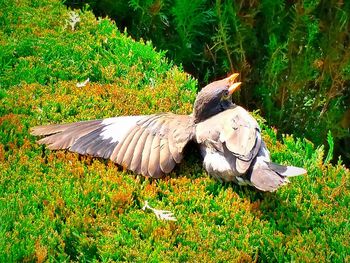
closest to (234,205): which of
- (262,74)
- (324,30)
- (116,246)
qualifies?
(116,246)

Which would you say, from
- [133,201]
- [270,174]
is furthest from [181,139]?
[270,174]

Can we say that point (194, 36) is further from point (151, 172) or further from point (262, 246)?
point (262, 246)

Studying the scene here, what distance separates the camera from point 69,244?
4.11 metres

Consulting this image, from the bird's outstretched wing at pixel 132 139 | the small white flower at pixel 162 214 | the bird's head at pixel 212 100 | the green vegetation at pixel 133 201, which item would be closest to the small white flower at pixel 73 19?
the green vegetation at pixel 133 201

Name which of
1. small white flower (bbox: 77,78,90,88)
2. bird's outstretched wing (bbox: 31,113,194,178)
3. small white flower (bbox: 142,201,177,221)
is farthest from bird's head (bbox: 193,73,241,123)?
small white flower (bbox: 77,78,90,88)

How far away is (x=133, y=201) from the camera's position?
14.6 ft

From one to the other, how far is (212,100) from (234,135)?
501mm

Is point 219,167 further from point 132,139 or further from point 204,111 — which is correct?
point 132,139

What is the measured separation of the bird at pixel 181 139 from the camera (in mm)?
4418

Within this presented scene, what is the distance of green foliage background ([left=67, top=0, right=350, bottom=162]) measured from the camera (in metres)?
7.36

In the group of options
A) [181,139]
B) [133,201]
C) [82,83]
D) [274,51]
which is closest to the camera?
[133,201]

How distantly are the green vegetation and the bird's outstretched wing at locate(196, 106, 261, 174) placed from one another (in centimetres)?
27

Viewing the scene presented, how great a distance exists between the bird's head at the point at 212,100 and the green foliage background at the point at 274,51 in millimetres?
2222

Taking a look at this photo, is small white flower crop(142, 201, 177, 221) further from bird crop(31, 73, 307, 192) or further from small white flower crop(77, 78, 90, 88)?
small white flower crop(77, 78, 90, 88)
